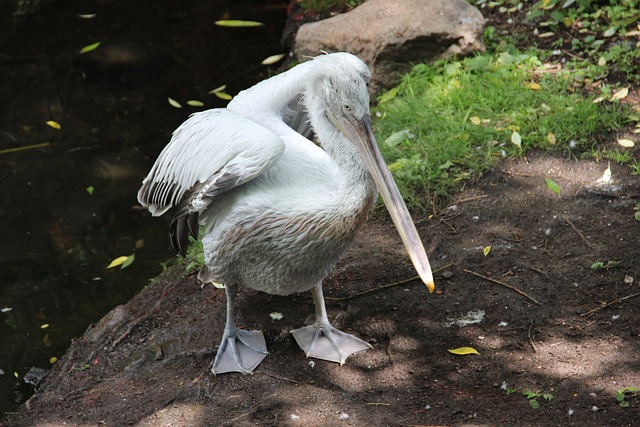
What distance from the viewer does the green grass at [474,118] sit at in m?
4.93

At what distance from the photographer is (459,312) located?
3.91m

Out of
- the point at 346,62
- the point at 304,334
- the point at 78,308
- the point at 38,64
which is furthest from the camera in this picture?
the point at 38,64

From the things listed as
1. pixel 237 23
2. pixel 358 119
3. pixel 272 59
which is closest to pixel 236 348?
pixel 358 119

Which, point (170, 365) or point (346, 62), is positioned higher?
point (346, 62)

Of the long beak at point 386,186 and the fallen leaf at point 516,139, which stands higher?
the long beak at point 386,186

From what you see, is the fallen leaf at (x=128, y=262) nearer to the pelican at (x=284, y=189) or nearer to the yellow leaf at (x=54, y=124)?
the pelican at (x=284, y=189)

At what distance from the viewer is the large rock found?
19.2 ft

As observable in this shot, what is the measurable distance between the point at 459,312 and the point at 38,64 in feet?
16.1

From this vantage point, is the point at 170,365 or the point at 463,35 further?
the point at 463,35

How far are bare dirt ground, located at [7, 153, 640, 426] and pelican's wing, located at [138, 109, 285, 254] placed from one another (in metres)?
0.63

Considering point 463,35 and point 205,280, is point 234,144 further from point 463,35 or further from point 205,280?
point 463,35

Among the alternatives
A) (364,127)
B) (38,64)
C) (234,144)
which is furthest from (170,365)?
(38,64)

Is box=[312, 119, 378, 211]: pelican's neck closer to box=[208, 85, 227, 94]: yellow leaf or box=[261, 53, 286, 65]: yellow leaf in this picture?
box=[208, 85, 227, 94]: yellow leaf

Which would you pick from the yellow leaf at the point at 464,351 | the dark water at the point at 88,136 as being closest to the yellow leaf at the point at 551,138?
the yellow leaf at the point at 464,351
